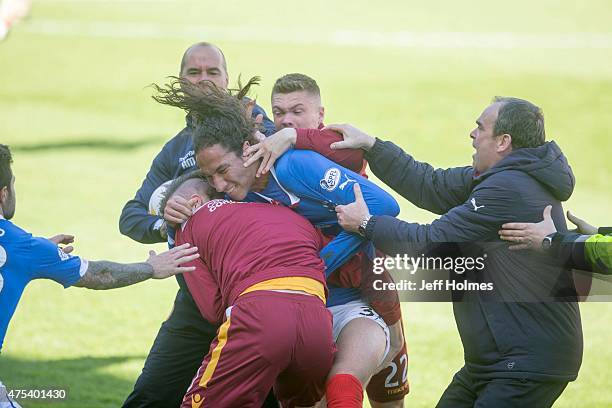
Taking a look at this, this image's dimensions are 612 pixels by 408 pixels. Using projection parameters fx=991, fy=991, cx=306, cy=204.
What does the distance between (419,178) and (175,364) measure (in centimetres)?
202

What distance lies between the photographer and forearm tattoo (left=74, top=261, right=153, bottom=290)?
17.2 feet

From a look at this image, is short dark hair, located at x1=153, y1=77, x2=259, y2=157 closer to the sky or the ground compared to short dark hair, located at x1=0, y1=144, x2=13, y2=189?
closer to the sky

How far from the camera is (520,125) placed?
17.1 ft

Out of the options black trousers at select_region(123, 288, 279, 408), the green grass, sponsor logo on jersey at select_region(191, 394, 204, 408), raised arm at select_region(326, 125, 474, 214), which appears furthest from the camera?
the green grass

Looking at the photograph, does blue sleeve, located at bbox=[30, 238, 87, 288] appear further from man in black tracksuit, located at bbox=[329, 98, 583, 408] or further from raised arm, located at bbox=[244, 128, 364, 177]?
man in black tracksuit, located at bbox=[329, 98, 583, 408]

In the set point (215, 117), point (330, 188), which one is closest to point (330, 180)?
point (330, 188)

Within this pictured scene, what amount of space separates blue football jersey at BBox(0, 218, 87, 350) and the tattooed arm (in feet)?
0.58

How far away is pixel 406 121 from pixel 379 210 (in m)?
Result: 17.3

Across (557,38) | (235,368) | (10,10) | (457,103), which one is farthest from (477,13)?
(235,368)

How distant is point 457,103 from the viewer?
2367cm

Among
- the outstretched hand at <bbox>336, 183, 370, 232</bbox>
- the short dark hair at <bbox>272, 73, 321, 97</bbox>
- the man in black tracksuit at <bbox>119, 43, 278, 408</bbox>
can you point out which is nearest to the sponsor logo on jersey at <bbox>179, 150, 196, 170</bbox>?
the man in black tracksuit at <bbox>119, 43, 278, 408</bbox>

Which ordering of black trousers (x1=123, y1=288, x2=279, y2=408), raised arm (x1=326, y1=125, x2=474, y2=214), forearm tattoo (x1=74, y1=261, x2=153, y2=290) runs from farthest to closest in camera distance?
black trousers (x1=123, y1=288, x2=279, y2=408) < raised arm (x1=326, y1=125, x2=474, y2=214) < forearm tattoo (x1=74, y1=261, x2=153, y2=290)

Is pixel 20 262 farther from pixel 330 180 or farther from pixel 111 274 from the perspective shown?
pixel 330 180

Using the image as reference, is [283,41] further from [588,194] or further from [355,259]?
[355,259]
